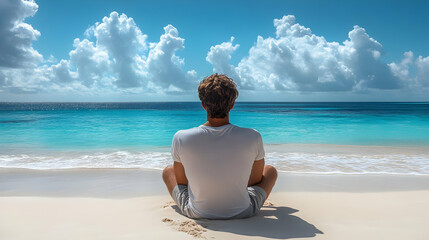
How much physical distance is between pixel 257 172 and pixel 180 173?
744mm

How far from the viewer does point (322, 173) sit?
6039 millimetres

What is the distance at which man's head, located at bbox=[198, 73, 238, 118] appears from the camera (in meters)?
2.52

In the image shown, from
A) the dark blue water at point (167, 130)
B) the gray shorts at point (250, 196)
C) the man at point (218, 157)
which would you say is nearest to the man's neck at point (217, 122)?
the man at point (218, 157)

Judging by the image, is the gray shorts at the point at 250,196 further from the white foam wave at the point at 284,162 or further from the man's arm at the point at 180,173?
the white foam wave at the point at 284,162

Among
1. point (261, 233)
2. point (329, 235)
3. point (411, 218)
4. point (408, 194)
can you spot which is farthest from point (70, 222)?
point (408, 194)

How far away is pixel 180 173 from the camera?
119 inches

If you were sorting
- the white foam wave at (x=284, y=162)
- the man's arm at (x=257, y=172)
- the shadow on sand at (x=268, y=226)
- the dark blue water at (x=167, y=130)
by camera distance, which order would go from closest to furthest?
the shadow on sand at (x=268, y=226) → the man's arm at (x=257, y=172) → the white foam wave at (x=284, y=162) → the dark blue water at (x=167, y=130)

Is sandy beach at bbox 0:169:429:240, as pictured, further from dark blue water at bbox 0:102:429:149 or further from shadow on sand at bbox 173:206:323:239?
dark blue water at bbox 0:102:429:149

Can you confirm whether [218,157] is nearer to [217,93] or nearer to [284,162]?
[217,93]

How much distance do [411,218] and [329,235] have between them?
1.14 m

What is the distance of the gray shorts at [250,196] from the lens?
292 cm

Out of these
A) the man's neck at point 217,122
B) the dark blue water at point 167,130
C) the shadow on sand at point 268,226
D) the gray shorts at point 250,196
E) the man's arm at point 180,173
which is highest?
the man's neck at point 217,122

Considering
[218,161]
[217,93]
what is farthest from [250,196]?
[217,93]

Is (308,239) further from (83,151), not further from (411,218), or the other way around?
(83,151)
